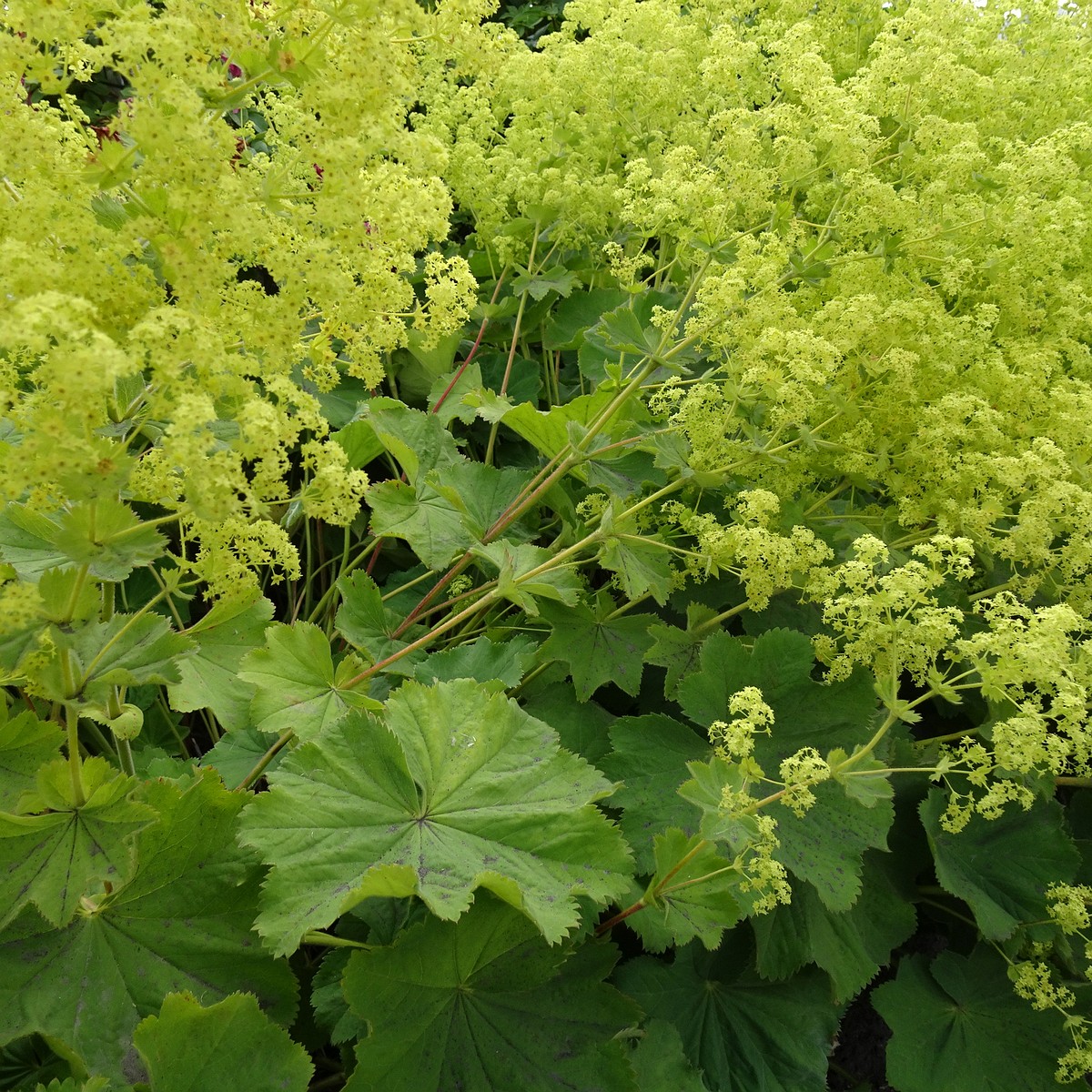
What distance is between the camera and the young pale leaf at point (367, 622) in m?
1.54

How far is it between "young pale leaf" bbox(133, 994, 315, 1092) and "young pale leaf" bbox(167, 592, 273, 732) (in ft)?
1.41

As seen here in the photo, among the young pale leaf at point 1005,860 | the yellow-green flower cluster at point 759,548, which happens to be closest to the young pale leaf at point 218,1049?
the yellow-green flower cluster at point 759,548

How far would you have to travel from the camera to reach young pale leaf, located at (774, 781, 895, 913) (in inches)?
54.5

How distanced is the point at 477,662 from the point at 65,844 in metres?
0.70

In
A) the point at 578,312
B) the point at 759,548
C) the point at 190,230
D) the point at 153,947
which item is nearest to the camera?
the point at 190,230

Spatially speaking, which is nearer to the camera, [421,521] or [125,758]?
[125,758]

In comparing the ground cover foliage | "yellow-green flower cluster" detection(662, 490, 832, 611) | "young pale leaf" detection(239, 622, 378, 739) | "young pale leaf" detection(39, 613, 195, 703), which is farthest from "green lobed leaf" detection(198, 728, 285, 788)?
"yellow-green flower cluster" detection(662, 490, 832, 611)

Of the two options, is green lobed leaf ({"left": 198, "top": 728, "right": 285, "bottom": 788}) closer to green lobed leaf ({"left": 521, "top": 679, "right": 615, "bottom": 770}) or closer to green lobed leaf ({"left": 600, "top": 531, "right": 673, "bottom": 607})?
green lobed leaf ({"left": 521, "top": 679, "right": 615, "bottom": 770})

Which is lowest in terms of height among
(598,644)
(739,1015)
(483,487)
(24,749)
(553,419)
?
(739,1015)

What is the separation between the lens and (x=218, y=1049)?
104 cm

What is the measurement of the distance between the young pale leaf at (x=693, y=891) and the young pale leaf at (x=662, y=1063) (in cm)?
20

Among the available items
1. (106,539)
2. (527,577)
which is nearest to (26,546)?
(106,539)

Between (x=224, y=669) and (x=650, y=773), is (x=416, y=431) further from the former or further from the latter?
(x=650, y=773)

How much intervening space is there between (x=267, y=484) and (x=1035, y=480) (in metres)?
1.14
